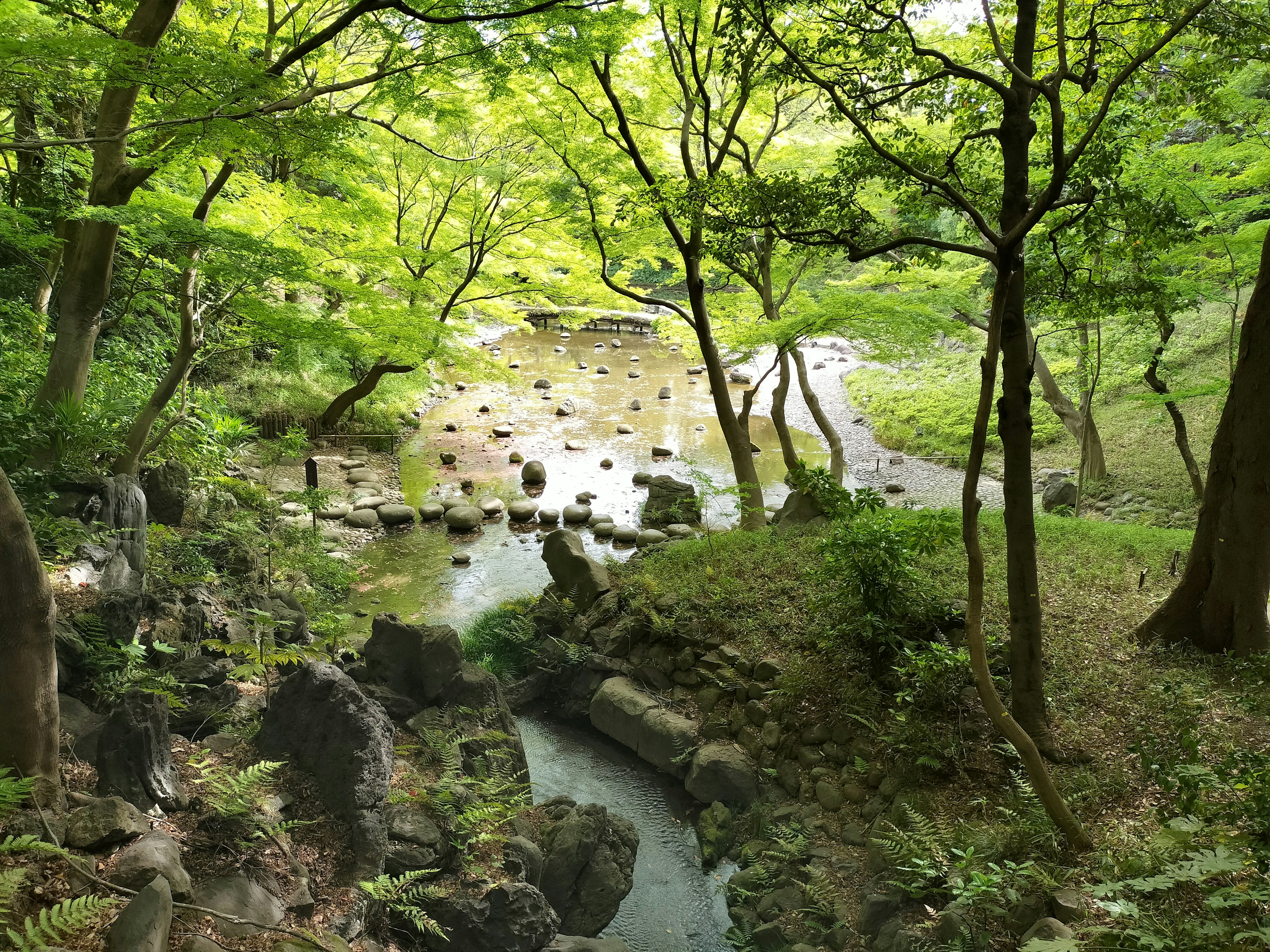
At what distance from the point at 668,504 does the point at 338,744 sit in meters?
9.84

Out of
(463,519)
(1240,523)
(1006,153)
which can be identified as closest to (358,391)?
(463,519)

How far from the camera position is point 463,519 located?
1423 cm

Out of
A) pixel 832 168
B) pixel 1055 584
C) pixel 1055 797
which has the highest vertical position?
pixel 832 168

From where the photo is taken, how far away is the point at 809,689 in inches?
279

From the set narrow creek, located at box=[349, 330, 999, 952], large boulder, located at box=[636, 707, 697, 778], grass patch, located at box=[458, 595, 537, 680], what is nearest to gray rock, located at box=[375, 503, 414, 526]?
narrow creek, located at box=[349, 330, 999, 952]

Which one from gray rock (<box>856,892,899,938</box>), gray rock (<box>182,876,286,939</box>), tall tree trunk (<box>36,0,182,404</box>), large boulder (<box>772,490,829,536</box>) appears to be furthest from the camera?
large boulder (<box>772,490,829,536</box>)

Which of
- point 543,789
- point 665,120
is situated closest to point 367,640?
point 543,789

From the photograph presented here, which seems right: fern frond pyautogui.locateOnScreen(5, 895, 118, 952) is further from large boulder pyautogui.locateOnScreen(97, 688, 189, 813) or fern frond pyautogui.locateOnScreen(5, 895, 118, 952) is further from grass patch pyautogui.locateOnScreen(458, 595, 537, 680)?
grass patch pyautogui.locateOnScreen(458, 595, 537, 680)

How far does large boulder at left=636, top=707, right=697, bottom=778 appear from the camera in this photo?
7527 millimetres

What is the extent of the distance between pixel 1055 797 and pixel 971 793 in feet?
4.39

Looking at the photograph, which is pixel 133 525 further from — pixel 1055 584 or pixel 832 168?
pixel 832 168

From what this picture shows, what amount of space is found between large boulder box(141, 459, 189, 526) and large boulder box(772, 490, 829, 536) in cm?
758

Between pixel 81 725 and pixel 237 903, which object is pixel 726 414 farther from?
pixel 237 903

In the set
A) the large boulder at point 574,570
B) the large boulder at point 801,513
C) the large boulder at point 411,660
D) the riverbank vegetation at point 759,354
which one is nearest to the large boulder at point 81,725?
the riverbank vegetation at point 759,354
